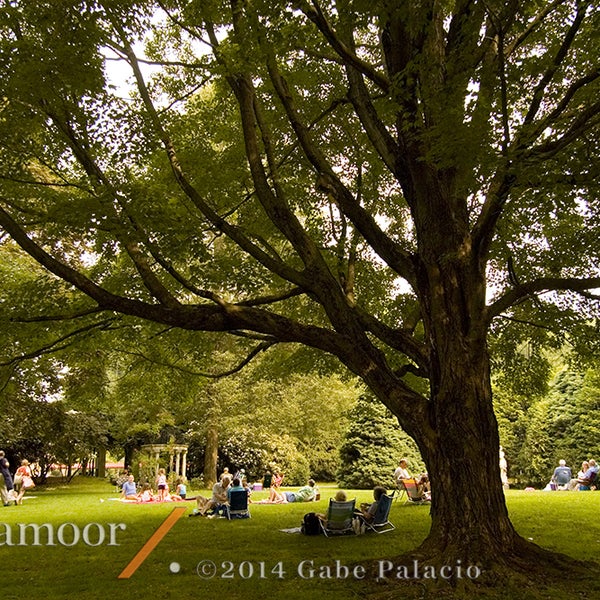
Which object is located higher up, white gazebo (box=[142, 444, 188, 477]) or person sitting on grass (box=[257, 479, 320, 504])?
white gazebo (box=[142, 444, 188, 477])

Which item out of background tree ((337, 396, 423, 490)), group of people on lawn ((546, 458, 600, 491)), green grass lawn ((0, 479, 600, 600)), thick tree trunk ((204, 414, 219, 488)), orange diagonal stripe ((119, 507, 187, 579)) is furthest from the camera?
thick tree trunk ((204, 414, 219, 488))

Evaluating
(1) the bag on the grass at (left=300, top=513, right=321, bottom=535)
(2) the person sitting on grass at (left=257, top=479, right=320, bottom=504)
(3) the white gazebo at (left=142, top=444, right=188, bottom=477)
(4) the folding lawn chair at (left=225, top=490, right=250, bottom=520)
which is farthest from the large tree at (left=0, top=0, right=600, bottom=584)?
(3) the white gazebo at (left=142, top=444, right=188, bottom=477)

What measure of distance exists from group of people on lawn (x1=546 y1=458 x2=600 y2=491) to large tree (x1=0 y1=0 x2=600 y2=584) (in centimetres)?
1037

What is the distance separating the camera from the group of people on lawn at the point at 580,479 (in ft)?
64.9

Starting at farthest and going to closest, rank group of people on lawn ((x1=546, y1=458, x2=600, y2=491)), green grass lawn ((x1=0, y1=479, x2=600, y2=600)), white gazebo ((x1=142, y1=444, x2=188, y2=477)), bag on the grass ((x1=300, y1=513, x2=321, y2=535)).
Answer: white gazebo ((x1=142, y1=444, x2=188, y2=477)) → group of people on lawn ((x1=546, y1=458, x2=600, y2=491)) → bag on the grass ((x1=300, y1=513, x2=321, y2=535)) → green grass lawn ((x1=0, y1=479, x2=600, y2=600))

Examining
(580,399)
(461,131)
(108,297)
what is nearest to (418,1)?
(461,131)

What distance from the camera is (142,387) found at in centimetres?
1502

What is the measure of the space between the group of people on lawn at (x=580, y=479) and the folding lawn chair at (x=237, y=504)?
12.7 m

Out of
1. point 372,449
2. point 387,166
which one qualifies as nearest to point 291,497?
point 372,449

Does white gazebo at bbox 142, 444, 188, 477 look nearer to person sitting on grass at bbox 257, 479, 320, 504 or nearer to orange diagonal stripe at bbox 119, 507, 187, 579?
person sitting on grass at bbox 257, 479, 320, 504

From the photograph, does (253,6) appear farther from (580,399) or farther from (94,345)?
(580,399)

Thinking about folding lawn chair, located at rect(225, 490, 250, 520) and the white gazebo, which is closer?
folding lawn chair, located at rect(225, 490, 250, 520)

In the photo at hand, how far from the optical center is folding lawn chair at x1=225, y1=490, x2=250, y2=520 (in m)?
13.2

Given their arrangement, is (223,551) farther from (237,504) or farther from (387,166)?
(387,166)
